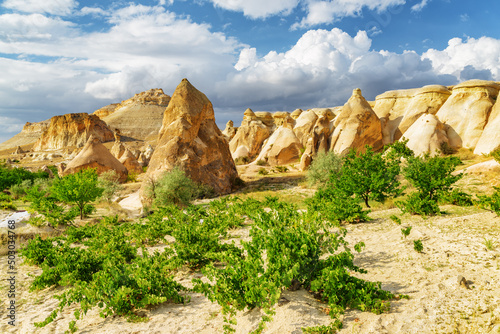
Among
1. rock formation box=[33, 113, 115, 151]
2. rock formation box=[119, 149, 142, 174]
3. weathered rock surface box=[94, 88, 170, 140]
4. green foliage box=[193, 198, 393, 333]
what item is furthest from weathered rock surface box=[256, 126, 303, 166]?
weathered rock surface box=[94, 88, 170, 140]

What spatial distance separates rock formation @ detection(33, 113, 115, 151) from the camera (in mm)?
84188

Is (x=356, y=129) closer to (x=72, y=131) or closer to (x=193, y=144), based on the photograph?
(x=193, y=144)

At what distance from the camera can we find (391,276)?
501 cm

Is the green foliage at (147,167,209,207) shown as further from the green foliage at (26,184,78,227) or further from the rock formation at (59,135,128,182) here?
the rock formation at (59,135,128,182)

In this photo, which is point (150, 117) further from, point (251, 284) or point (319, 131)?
point (251, 284)

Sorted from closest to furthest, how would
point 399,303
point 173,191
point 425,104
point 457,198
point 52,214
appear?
point 399,303, point 457,198, point 52,214, point 173,191, point 425,104

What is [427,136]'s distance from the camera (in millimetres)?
25016

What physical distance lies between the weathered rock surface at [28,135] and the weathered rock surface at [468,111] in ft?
408

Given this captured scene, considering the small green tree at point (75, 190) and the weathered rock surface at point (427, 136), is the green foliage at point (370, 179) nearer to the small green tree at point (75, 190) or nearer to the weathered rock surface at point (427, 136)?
the small green tree at point (75, 190)

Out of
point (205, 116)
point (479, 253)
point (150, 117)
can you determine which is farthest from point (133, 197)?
point (150, 117)

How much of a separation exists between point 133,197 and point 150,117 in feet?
311

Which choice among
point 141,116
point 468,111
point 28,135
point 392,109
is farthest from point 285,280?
point 28,135

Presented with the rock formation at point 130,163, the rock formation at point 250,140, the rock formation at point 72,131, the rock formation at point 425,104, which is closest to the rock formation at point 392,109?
the rock formation at point 425,104

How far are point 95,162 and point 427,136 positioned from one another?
29.4 m
